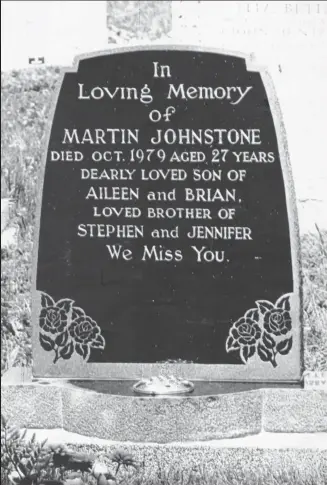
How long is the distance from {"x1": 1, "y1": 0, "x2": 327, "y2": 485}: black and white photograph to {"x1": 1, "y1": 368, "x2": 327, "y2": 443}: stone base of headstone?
10mm

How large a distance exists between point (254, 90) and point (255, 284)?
100cm

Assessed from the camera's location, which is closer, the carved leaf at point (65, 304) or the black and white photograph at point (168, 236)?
the black and white photograph at point (168, 236)

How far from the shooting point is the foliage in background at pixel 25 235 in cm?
425

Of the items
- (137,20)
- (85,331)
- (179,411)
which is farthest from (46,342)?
(137,20)

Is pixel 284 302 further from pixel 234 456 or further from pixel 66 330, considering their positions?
pixel 66 330

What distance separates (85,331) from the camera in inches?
170

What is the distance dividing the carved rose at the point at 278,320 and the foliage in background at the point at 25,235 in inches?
3.8

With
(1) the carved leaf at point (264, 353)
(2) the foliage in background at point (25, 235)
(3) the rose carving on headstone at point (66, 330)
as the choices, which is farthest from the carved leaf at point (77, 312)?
(1) the carved leaf at point (264, 353)

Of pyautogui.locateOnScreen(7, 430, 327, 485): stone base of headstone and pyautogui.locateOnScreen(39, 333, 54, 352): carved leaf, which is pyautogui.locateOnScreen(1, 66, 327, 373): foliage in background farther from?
pyautogui.locateOnScreen(7, 430, 327, 485): stone base of headstone

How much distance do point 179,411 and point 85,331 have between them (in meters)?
0.65

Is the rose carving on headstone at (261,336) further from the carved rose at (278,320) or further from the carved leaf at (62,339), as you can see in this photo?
the carved leaf at (62,339)

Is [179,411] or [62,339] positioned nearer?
[179,411]

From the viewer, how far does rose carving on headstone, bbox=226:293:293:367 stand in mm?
4246

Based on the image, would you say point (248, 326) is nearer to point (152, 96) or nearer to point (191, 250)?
point (191, 250)
